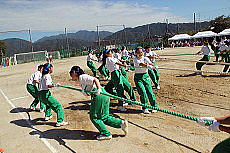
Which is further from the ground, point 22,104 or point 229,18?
point 229,18

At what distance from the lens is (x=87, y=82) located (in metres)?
4.48

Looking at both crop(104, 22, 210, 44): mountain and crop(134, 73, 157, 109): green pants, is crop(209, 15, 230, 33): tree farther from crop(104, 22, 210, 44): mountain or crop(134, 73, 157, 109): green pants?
crop(134, 73, 157, 109): green pants

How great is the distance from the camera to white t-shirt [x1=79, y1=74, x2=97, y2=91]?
4.47 meters

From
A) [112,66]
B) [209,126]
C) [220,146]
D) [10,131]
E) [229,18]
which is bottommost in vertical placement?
[10,131]

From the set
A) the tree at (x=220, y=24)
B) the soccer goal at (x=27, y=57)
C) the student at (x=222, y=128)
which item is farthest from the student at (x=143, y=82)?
the tree at (x=220, y=24)

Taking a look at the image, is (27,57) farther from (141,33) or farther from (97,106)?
(97,106)

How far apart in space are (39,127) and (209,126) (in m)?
4.62

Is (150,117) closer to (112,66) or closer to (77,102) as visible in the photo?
(112,66)

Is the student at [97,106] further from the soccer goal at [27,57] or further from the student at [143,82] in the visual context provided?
the soccer goal at [27,57]

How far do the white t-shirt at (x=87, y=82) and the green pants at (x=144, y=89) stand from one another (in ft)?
6.35

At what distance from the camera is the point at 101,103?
441 cm

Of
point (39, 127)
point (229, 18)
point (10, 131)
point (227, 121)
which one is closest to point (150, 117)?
→ point (39, 127)

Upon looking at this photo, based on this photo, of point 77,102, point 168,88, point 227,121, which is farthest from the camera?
point 168,88

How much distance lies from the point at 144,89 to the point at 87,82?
2.15m
